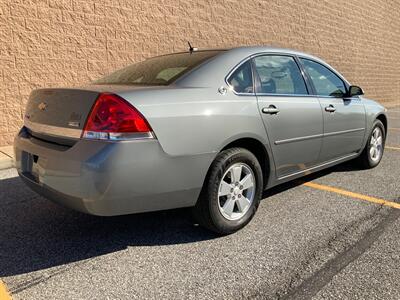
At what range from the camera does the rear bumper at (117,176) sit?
251cm

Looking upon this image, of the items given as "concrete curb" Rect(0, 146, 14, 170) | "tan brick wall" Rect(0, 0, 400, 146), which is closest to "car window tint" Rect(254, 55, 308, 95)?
"concrete curb" Rect(0, 146, 14, 170)

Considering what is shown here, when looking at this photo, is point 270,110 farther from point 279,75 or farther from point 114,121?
point 114,121

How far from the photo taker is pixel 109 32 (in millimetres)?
7520

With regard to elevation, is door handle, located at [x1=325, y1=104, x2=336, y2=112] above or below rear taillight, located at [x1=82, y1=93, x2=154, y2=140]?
below

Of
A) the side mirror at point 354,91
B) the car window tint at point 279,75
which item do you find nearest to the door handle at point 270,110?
the car window tint at point 279,75

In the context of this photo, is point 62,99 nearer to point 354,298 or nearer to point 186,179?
point 186,179

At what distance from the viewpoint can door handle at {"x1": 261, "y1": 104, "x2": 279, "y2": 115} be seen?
11.1 ft

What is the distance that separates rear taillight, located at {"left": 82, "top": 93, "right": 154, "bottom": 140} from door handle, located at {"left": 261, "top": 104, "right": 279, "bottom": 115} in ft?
3.92

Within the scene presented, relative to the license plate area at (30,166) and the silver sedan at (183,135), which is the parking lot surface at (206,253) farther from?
the license plate area at (30,166)

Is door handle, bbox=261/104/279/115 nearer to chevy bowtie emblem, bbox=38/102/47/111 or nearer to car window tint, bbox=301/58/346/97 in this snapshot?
car window tint, bbox=301/58/346/97

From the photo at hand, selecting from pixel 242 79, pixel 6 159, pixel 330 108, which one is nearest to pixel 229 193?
pixel 242 79

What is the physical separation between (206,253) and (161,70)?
1575 mm

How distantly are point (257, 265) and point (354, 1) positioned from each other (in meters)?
16.1

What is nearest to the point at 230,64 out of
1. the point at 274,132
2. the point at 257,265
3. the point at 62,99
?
the point at 274,132
